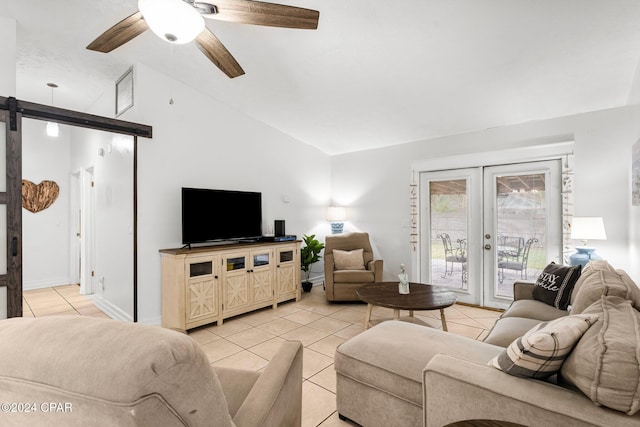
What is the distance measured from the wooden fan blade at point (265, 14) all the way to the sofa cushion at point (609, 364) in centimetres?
191

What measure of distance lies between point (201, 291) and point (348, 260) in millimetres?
2016

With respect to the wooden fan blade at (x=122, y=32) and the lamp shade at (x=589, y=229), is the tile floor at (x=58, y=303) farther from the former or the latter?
the lamp shade at (x=589, y=229)

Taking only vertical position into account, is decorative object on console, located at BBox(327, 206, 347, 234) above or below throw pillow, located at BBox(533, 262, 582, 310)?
above

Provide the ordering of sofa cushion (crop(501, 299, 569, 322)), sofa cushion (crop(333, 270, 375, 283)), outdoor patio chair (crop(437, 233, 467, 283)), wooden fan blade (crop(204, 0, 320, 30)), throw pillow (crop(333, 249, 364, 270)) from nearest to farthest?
wooden fan blade (crop(204, 0, 320, 30))
sofa cushion (crop(501, 299, 569, 322))
sofa cushion (crop(333, 270, 375, 283))
outdoor patio chair (crop(437, 233, 467, 283))
throw pillow (crop(333, 249, 364, 270))

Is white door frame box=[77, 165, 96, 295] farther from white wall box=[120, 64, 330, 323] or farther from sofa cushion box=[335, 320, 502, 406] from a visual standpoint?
sofa cushion box=[335, 320, 502, 406]

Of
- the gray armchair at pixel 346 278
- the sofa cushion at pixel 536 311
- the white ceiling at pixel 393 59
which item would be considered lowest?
the gray armchair at pixel 346 278

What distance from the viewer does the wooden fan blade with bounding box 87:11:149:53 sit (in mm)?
1835

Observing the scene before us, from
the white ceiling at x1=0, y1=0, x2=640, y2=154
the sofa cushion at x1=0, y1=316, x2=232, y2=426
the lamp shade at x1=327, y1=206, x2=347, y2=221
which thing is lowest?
the sofa cushion at x1=0, y1=316, x2=232, y2=426

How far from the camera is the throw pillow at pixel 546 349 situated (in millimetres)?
1091

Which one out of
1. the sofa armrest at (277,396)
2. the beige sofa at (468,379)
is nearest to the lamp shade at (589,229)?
the beige sofa at (468,379)

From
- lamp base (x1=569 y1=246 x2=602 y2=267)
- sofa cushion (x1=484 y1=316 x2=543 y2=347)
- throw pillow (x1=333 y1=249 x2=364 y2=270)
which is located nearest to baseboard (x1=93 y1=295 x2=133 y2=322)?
throw pillow (x1=333 y1=249 x2=364 y2=270)

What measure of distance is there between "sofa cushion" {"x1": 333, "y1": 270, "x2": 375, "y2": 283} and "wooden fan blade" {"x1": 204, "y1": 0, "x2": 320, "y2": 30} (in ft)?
9.98

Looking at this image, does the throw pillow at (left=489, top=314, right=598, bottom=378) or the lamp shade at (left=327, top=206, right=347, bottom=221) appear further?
the lamp shade at (left=327, top=206, right=347, bottom=221)

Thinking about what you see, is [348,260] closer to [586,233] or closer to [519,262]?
[519,262]
